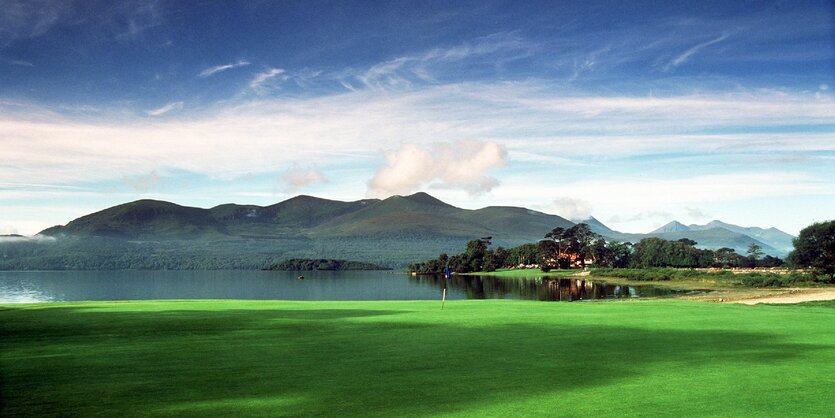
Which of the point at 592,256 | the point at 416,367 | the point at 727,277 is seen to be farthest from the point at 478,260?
the point at 416,367

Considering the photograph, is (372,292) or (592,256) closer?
(372,292)

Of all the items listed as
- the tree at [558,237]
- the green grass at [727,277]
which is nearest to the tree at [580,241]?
the tree at [558,237]

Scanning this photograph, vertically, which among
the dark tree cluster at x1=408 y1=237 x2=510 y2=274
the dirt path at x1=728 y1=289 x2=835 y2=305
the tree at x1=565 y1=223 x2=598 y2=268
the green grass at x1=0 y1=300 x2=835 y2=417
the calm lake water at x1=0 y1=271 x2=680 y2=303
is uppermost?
the tree at x1=565 y1=223 x2=598 y2=268

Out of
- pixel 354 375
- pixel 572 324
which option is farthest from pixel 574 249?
pixel 354 375

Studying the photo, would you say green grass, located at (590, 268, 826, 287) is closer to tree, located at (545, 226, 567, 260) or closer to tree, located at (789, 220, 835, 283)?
tree, located at (789, 220, 835, 283)

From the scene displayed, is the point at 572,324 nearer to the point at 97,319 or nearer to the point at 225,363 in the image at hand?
the point at 225,363

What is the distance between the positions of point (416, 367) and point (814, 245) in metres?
97.9

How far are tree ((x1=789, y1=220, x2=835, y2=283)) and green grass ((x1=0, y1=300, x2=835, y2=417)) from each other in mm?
77967

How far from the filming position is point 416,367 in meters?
12.1

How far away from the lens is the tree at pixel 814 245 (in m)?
83.8

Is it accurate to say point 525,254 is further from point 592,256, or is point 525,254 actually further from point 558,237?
point 592,256

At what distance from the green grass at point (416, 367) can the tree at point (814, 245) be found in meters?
78.0

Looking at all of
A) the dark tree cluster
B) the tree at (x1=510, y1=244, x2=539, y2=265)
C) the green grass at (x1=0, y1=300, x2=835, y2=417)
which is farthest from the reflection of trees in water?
the dark tree cluster

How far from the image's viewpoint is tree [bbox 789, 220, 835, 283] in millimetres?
83750
